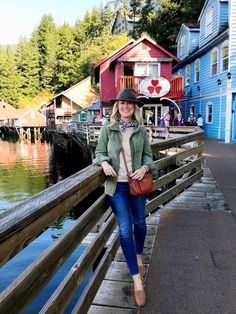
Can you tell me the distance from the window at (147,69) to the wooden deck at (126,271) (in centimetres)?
1853

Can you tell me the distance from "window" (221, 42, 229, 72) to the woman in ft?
55.9

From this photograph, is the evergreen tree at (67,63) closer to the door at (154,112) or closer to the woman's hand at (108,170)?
the door at (154,112)

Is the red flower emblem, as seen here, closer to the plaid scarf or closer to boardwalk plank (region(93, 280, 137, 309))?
the plaid scarf

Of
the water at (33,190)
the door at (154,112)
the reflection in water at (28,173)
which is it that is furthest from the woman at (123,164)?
the door at (154,112)

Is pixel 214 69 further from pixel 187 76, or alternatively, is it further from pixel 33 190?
pixel 33 190

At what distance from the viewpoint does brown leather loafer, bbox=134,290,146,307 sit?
2.79 meters

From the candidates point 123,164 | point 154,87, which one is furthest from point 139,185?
point 154,87

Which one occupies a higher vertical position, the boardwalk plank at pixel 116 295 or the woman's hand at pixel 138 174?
the woman's hand at pixel 138 174

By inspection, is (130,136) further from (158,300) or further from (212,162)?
(212,162)

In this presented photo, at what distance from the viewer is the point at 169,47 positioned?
3662 centimetres

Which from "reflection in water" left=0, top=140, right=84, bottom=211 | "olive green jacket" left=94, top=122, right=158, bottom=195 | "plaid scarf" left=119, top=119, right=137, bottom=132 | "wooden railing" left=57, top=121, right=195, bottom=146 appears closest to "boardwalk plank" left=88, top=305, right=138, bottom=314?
"olive green jacket" left=94, top=122, right=158, bottom=195

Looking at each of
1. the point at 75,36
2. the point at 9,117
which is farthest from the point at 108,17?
the point at 9,117

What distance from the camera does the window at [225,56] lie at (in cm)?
1832

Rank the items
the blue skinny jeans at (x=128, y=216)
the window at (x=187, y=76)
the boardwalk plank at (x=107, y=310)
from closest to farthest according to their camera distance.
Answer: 1. the boardwalk plank at (x=107, y=310)
2. the blue skinny jeans at (x=128, y=216)
3. the window at (x=187, y=76)
